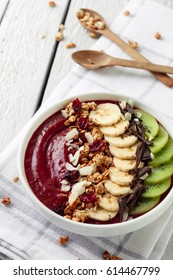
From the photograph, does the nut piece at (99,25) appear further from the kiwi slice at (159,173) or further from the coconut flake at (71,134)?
the kiwi slice at (159,173)

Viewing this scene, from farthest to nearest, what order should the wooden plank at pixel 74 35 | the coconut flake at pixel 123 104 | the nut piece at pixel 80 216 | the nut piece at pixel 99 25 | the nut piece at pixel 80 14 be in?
the nut piece at pixel 80 14 → the nut piece at pixel 99 25 → the wooden plank at pixel 74 35 → the coconut flake at pixel 123 104 → the nut piece at pixel 80 216

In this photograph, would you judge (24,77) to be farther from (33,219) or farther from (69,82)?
(33,219)

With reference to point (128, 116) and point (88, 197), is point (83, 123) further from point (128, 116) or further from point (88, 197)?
point (88, 197)

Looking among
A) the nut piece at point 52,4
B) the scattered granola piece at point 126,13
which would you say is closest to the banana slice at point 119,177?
the scattered granola piece at point 126,13

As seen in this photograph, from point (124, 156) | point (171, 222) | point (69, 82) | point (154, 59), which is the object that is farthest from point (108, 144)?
point (154, 59)

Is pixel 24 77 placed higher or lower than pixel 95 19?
lower
